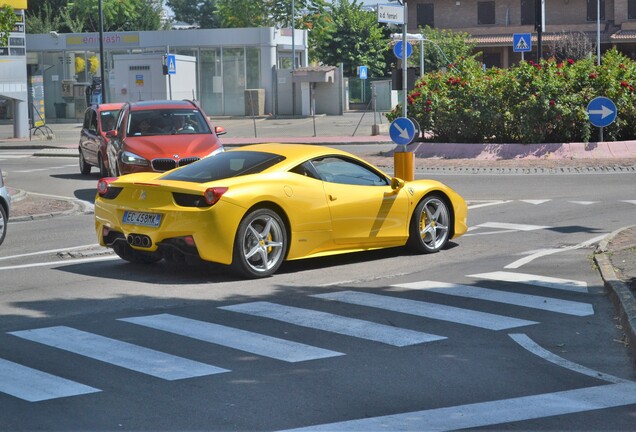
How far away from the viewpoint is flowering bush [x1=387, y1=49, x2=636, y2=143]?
92.5ft

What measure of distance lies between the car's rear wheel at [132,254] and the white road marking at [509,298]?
2.78 meters

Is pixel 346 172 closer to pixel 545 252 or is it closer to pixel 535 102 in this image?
pixel 545 252

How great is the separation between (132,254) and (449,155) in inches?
705

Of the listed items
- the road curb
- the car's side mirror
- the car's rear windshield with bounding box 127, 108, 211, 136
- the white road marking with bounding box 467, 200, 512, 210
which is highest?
the car's rear windshield with bounding box 127, 108, 211, 136

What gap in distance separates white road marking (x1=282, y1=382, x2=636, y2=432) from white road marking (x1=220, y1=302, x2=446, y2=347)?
67.4 inches

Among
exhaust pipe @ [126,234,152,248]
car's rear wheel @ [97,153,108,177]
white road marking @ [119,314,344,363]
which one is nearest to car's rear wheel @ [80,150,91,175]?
car's rear wheel @ [97,153,108,177]

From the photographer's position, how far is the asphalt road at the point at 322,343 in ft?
21.1

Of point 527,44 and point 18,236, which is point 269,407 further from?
point 527,44

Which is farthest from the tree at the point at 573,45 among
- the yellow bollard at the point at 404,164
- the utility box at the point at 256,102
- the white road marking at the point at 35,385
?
the white road marking at the point at 35,385

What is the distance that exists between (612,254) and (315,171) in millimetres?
3334

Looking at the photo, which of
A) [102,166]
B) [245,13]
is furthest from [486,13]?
[102,166]

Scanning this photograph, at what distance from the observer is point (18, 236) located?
15.6 m

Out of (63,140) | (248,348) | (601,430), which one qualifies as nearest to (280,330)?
(248,348)

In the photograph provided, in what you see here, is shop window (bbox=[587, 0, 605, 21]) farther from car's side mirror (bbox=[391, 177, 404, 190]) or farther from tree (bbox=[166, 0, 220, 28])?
tree (bbox=[166, 0, 220, 28])
